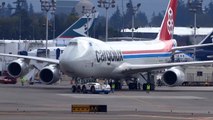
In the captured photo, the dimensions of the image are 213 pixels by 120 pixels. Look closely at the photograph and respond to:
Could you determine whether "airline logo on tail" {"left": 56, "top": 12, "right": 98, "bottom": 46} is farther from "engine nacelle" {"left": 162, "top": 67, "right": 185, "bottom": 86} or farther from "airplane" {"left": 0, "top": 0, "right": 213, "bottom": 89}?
"engine nacelle" {"left": 162, "top": 67, "right": 185, "bottom": 86}

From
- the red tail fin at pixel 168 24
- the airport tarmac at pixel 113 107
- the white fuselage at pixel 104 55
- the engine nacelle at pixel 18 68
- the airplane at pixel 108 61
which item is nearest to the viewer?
the airport tarmac at pixel 113 107

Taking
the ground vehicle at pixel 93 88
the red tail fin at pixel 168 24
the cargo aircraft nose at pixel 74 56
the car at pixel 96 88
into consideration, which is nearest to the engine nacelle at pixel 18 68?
the cargo aircraft nose at pixel 74 56

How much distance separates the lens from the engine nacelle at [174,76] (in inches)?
3172

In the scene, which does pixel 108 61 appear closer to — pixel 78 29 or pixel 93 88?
pixel 93 88

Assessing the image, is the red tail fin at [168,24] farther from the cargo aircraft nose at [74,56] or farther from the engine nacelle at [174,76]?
the cargo aircraft nose at [74,56]

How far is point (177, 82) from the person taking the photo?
81000mm

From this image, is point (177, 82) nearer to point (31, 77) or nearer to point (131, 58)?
point (131, 58)

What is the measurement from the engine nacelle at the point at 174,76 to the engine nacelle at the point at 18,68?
12152 millimetres

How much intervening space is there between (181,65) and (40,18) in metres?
117

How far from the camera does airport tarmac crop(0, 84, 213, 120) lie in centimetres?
4591

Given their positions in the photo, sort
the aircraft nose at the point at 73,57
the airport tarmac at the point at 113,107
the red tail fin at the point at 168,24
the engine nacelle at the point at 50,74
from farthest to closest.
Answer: the red tail fin at the point at 168,24 < the engine nacelle at the point at 50,74 < the aircraft nose at the point at 73,57 < the airport tarmac at the point at 113,107

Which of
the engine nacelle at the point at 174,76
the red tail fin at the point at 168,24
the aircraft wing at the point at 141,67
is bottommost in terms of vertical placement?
the engine nacelle at the point at 174,76

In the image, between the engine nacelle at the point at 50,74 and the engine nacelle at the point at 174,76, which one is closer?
the engine nacelle at the point at 174,76

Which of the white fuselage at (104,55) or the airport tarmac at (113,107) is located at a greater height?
the white fuselage at (104,55)
